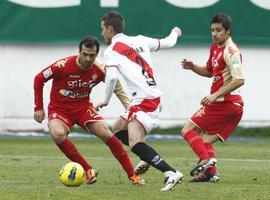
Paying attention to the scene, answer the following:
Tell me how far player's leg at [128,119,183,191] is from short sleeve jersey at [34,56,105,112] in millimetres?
1133

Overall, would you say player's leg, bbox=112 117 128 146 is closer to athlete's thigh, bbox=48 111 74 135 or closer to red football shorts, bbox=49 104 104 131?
red football shorts, bbox=49 104 104 131

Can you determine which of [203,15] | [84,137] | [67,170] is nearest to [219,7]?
[203,15]

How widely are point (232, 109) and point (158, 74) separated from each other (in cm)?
912

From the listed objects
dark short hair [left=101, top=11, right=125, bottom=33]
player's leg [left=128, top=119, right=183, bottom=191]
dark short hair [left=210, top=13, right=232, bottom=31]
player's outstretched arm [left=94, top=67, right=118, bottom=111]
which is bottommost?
player's leg [left=128, top=119, right=183, bottom=191]

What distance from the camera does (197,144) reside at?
38.7ft

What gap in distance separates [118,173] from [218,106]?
5.92ft

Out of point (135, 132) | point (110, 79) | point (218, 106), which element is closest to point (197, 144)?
point (218, 106)

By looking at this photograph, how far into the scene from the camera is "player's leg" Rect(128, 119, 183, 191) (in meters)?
10.1

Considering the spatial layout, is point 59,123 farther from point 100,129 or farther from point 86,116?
point 100,129

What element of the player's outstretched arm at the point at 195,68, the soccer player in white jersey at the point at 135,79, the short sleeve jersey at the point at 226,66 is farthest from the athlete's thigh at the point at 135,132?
the player's outstretched arm at the point at 195,68

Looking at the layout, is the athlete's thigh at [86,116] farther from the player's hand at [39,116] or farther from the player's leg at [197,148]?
the player's leg at [197,148]

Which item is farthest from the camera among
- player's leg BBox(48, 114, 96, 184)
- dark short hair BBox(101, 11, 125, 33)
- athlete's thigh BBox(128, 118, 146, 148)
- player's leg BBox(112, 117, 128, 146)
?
player's leg BBox(112, 117, 128, 146)

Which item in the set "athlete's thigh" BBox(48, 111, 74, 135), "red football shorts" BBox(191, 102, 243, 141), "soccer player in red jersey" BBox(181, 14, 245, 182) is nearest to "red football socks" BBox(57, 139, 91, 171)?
"athlete's thigh" BBox(48, 111, 74, 135)

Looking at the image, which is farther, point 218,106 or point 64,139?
point 218,106
